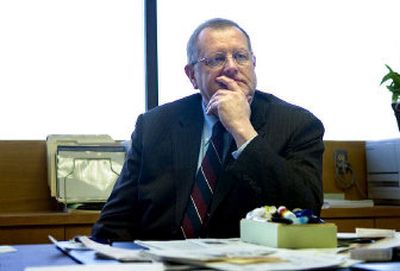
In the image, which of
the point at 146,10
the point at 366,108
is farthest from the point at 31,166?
the point at 366,108

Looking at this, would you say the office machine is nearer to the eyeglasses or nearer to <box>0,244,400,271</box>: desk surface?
the eyeglasses

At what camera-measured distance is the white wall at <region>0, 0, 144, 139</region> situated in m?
2.86

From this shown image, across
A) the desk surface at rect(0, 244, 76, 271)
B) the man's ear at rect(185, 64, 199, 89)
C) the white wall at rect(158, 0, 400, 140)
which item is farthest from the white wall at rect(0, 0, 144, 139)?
the desk surface at rect(0, 244, 76, 271)

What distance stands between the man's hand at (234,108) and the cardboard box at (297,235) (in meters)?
0.51

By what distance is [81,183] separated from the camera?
2.56m

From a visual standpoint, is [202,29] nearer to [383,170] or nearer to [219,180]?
[219,180]

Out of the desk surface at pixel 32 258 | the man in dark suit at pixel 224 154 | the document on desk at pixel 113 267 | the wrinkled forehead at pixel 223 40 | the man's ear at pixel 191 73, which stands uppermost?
the wrinkled forehead at pixel 223 40

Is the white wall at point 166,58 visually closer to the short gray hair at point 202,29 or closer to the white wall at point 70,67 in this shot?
the white wall at point 70,67

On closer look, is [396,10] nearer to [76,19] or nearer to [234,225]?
[76,19]

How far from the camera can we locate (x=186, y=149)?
69.6 inches

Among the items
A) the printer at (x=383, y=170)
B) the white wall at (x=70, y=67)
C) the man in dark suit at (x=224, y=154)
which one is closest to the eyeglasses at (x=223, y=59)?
the man in dark suit at (x=224, y=154)

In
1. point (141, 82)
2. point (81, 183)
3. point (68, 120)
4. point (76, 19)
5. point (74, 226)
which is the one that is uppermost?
point (76, 19)

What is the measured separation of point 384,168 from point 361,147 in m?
0.22

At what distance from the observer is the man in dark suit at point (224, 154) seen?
1.53 meters
